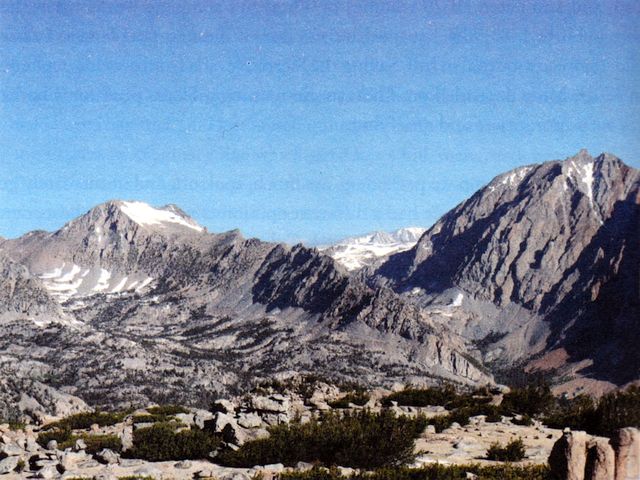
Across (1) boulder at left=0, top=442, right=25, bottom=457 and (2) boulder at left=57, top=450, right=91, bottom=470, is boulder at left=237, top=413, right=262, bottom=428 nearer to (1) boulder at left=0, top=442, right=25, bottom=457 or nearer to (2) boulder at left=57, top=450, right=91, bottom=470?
(2) boulder at left=57, top=450, right=91, bottom=470

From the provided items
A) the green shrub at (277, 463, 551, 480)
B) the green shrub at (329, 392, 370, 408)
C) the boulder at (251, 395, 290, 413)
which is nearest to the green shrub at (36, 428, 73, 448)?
the boulder at (251, 395, 290, 413)

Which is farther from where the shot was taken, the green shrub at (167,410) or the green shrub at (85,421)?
the green shrub at (167,410)

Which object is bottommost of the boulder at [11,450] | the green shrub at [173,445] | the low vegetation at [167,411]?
the boulder at [11,450]

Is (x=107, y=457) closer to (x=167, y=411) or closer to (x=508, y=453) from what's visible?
(x=508, y=453)

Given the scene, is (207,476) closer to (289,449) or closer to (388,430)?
(289,449)

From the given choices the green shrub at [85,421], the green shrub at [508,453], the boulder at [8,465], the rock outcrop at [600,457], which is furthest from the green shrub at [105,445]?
the rock outcrop at [600,457]

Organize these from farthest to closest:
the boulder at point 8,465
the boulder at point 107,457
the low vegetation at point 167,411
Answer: the low vegetation at point 167,411 → the boulder at point 107,457 → the boulder at point 8,465

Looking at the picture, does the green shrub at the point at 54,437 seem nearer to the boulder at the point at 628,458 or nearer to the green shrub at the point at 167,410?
the green shrub at the point at 167,410

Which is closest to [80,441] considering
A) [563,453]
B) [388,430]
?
[388,430]
